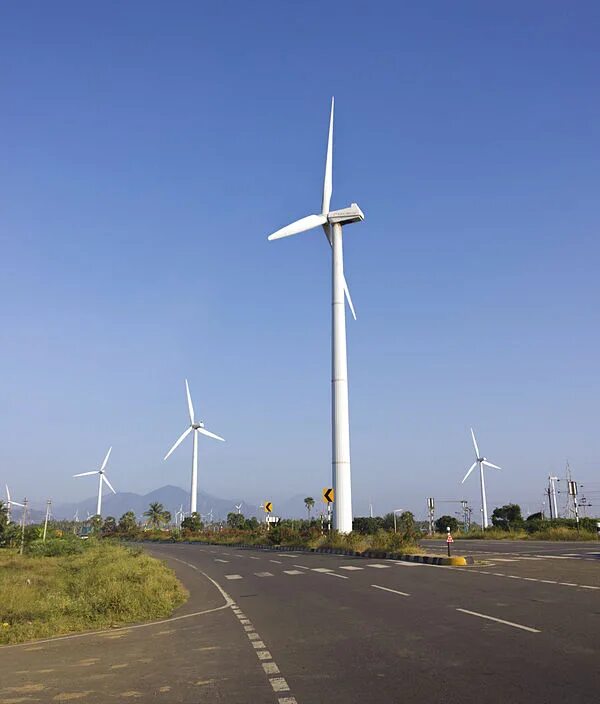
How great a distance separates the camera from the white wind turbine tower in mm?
40188

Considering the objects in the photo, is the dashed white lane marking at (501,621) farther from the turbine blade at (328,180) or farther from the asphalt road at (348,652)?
the turbine blade at (328,180)

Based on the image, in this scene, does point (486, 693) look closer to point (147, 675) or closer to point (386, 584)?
point (147, 675)

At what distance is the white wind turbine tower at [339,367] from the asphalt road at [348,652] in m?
23.0

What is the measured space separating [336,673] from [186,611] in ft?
26.4

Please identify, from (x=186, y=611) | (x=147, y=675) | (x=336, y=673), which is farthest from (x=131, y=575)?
(x=336, y=673)

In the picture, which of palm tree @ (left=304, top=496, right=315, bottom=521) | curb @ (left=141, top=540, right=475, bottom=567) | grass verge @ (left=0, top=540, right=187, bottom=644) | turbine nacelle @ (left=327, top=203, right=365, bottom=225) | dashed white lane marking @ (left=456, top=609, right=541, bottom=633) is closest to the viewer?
dashed white lane marking @ (left=456, top=609, right=541, bottom=633)

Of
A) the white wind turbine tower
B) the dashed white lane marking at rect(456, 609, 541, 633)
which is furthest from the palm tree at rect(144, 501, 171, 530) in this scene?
the dashed white lane marking at rect(456, 609, 541, 633)

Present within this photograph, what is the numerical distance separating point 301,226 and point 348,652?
37.8 metres

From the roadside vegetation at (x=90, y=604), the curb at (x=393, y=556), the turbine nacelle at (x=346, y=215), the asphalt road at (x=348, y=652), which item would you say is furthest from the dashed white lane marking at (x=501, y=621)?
the turbine nacelle at (x=346, y=215)

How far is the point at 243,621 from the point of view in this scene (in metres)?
12.7

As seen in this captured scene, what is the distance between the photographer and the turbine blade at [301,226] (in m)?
43.4

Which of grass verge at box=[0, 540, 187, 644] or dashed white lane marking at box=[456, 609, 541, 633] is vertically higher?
dashed white lane marking at box=[456, 609, 541, 633]

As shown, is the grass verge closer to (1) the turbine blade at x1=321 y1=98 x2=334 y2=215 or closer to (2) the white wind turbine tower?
(2) the white wind turbine tower

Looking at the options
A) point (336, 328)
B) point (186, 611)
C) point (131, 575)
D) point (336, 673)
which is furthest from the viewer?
point (336, 328)
